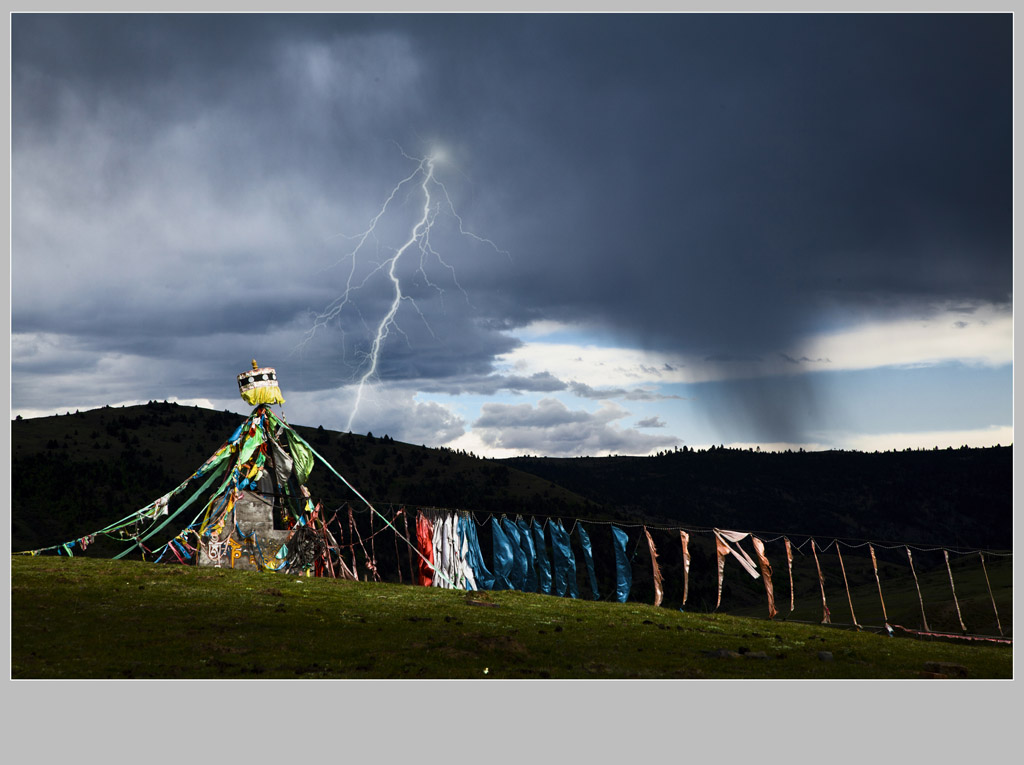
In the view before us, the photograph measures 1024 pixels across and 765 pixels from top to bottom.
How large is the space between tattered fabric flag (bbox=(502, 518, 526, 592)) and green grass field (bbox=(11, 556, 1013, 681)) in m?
4.34

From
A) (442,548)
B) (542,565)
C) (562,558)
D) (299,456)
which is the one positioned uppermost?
(299,456)

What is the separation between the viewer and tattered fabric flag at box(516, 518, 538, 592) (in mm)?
33875

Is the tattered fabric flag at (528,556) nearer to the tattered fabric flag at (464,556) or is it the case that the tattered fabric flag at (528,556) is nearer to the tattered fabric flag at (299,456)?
the tattered fabric flag at (464,556)

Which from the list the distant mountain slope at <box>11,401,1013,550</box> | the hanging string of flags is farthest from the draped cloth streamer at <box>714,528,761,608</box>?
the distant mountain slope at <box>11,401,1013,550</box>

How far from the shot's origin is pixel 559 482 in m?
150

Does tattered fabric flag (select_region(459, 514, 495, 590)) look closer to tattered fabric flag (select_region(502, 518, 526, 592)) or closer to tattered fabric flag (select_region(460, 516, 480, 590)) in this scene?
tattered fabric flag (select_region(460, 516, 480, 590))

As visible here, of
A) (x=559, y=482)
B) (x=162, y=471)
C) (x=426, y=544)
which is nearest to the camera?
(x=426, y=544)

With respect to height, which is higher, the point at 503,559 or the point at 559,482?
the point at 559,482

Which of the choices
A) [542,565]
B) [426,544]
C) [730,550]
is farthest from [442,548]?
[730,550]

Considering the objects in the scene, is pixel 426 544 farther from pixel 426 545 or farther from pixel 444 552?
pixel 444 552

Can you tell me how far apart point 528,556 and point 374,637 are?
1355 centimetres

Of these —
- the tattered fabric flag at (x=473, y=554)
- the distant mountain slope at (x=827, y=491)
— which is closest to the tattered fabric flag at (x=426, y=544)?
the tattered fabric flag at (x=473, y=554)

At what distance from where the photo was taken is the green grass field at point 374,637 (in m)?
18.2

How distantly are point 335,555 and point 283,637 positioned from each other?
15.5m
